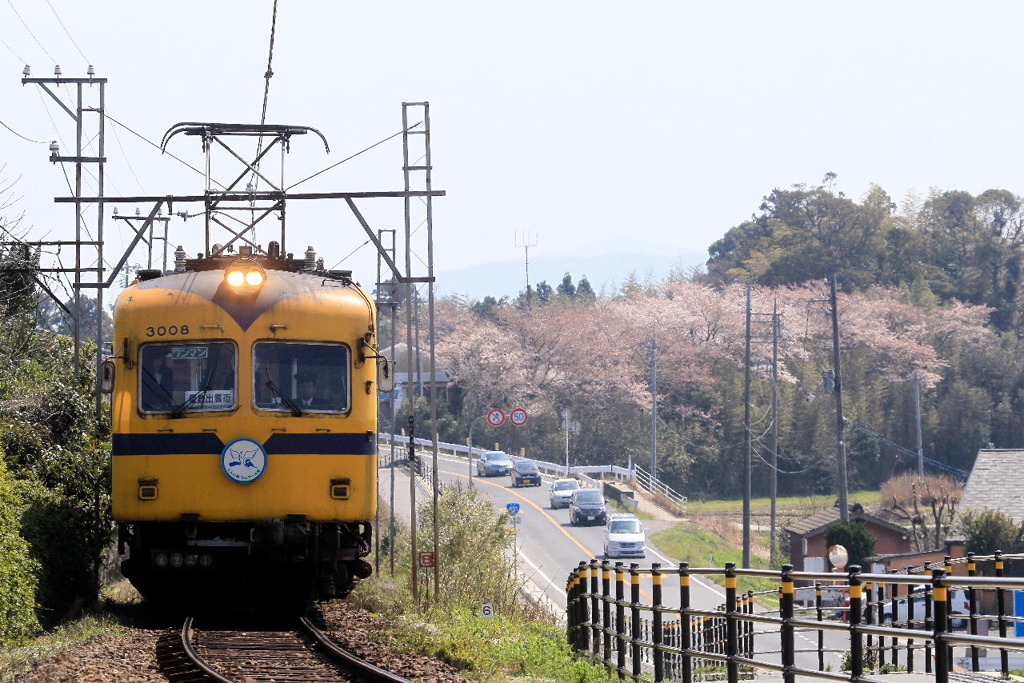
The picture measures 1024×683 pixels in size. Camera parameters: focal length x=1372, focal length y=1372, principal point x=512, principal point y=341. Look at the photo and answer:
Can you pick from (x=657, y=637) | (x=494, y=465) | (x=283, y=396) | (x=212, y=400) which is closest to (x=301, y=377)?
(x=283, y=396)

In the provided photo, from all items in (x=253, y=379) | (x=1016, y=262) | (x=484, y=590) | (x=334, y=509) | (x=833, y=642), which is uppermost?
(x=1016, y=262)

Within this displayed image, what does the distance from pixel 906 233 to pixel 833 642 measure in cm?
5062

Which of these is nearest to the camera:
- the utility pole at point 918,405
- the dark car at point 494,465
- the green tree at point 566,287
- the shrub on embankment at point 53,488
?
the shrub on embankment at point 53,488

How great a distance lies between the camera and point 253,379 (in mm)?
14039

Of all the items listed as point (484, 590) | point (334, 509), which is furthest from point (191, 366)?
point (484, 590)

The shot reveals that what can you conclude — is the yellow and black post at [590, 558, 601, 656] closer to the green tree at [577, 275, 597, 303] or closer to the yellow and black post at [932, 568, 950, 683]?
the yellow and black post at [932, 568, 950, 683]

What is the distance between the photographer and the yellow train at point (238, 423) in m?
13.9

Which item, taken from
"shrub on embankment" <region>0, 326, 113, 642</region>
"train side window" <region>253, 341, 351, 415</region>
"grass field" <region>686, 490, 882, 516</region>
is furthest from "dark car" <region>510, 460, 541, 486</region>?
"train side window" <region>253, 341, 351, 415</region>

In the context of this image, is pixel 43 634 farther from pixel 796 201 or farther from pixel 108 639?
pixel 796 201

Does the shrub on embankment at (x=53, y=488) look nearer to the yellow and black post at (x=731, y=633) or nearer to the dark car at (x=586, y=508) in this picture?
the yellow and black post at (x=731, y=633)

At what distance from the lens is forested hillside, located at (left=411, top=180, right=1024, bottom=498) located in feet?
215

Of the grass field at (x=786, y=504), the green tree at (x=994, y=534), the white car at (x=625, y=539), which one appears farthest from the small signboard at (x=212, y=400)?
the grass field at (x=786, y=504)

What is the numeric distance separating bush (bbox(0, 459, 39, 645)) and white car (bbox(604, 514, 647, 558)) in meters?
30.5

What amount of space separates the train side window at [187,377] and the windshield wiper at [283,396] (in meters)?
0.32
